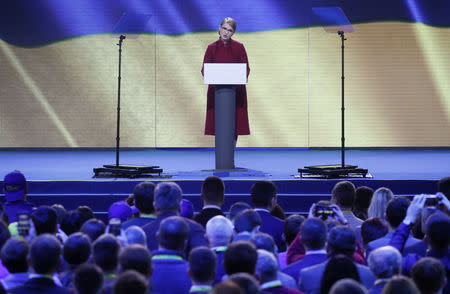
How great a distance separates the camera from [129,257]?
3170 mm

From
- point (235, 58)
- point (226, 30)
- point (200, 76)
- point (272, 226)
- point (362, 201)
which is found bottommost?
point (272, 226)

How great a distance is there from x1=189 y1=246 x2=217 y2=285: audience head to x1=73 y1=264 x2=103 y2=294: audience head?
43cm

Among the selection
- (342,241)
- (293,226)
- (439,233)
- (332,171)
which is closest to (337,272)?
(342,241)

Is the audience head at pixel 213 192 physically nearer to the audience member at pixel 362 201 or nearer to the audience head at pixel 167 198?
the audience head at pixel 167 198

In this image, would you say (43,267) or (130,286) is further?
(43,267)

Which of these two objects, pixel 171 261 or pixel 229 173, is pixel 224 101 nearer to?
pixel 229 173

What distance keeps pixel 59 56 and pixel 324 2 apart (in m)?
4.14

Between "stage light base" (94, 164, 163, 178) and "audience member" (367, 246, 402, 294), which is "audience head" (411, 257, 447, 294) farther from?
"stage light base" (94, 164, 163, 178)

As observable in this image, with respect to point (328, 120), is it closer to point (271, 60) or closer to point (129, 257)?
point (271, 60)

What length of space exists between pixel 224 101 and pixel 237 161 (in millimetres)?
2069

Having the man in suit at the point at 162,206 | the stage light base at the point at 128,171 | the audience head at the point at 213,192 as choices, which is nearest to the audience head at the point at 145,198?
the man in suit at the point at 162,206

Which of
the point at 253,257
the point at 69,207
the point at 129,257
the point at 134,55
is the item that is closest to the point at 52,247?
the point at 129,257

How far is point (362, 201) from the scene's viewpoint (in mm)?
5512

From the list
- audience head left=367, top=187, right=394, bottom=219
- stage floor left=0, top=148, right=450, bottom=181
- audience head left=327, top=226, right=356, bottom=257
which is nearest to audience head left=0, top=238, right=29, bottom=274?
audience head left=327, top=226, right=356, bottom=257
